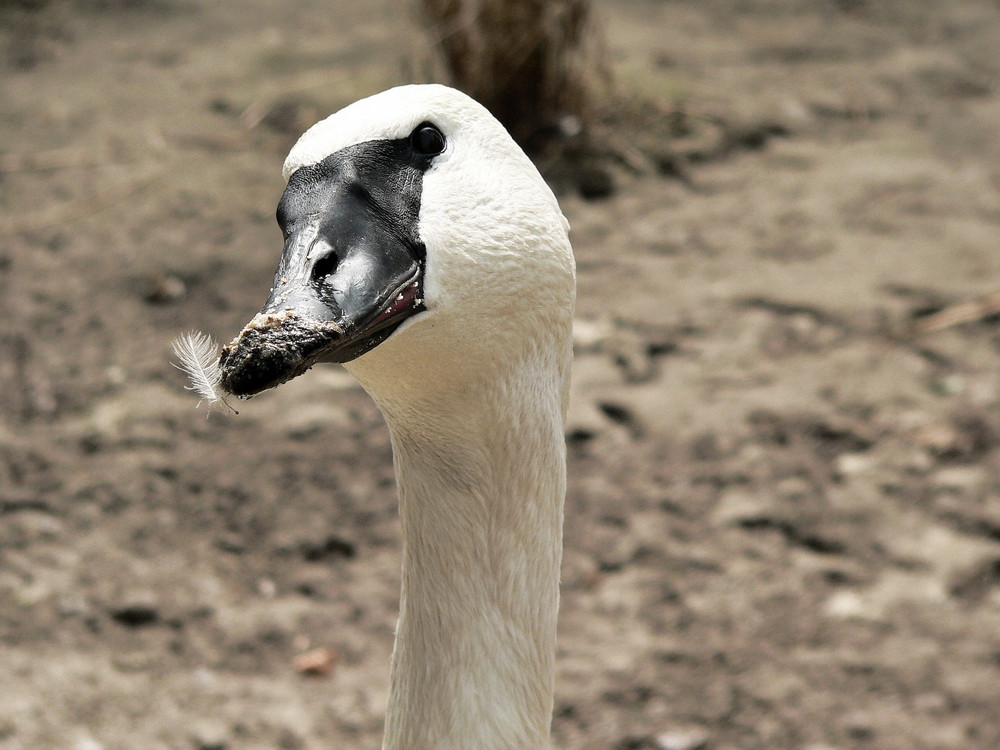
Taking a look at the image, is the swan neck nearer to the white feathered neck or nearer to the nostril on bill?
the white feathered neck

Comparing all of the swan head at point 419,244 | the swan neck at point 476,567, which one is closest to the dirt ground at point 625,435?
the swan neck at point 476,567

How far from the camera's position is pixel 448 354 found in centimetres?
143

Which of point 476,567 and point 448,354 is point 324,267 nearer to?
point 448,354

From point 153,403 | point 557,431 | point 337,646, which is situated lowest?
point 337,646

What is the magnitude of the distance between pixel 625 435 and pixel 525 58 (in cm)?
208

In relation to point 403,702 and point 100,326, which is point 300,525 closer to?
point 100,326

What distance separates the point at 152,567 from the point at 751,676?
1684 millimetres

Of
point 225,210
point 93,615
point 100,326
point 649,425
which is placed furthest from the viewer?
point 225,210

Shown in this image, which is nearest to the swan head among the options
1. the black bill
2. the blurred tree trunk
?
the black bill

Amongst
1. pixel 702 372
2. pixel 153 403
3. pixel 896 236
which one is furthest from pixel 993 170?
pixel 153 403

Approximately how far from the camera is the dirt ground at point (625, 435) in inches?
111

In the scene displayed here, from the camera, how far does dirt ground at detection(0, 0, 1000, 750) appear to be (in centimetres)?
282

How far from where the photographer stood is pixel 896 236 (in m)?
4.44

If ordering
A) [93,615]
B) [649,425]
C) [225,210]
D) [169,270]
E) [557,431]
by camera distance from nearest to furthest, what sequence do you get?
1. [557,431]
2. [93,615]
3. [649,425]
4. [169,270]
5. [225,210]
